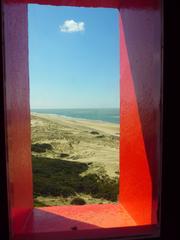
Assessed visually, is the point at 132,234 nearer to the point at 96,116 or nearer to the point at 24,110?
the point at 24,110

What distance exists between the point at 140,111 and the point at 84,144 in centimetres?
1817

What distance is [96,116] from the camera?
37.7m

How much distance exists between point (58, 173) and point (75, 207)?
32.8 feet

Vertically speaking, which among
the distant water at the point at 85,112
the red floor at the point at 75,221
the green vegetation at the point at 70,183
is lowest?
the green vegetation at the point at 70,183

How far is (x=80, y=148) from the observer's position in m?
19.6

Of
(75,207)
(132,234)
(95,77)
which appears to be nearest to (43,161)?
(75,207)

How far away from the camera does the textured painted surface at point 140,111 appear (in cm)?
233

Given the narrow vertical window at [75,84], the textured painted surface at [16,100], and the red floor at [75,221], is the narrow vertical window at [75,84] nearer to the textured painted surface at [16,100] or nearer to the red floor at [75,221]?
the red floor at [75,221]

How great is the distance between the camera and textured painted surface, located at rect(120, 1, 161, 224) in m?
2.33

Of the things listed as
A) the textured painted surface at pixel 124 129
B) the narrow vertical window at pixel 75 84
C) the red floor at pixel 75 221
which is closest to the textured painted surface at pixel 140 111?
the textured painted surface at pixel 124 129

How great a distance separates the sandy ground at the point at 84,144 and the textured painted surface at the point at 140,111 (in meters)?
9.56

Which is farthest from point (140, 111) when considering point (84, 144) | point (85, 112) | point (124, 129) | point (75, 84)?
point (85, 112)

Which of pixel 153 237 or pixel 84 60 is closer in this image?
pixel 153 237

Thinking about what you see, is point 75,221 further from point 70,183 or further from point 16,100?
point 70,183
